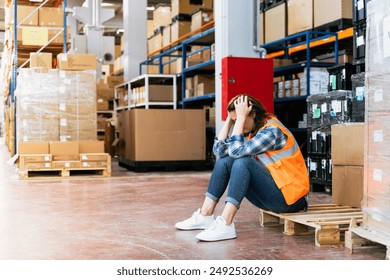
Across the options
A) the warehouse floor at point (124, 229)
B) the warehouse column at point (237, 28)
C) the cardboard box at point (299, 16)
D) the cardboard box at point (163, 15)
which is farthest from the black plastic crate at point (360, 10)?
the cardboard box at point (163, 15)

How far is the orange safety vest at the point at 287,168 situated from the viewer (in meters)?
3.57

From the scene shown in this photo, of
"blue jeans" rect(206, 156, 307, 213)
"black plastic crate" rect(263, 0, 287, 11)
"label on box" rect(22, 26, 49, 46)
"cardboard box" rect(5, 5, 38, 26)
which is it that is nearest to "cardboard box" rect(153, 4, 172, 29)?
"cardboard box" rect(5, 5, 38, 26)

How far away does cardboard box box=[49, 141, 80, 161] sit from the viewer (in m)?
8.40

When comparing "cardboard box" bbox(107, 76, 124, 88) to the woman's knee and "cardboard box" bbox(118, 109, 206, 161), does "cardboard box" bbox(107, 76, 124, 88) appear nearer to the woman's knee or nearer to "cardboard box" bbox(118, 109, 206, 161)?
"cardboard box" bbox(118, 109, 206, 161)

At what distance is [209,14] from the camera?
10.8m

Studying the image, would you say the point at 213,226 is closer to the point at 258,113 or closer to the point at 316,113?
the point at 258,113

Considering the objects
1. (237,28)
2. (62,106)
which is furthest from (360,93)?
(62,106)

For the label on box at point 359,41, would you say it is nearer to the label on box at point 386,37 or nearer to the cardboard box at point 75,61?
the label on box at point 386,37

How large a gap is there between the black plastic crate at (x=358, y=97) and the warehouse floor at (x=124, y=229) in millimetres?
920

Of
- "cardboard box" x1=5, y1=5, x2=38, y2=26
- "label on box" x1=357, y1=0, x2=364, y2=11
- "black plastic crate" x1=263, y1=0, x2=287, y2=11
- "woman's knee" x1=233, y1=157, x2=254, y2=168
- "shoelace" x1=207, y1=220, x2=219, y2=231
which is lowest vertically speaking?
"shoelace" x1=207, y1=220, x2=219, y2=231

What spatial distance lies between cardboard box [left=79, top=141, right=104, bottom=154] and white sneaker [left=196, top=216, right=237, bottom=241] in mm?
5357

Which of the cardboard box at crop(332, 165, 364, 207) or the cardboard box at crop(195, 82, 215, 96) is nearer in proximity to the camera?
the cardboard box at crop(332, 165, 364, 207)

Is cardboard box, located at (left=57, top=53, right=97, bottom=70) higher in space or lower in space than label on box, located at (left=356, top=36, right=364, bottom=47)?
higher

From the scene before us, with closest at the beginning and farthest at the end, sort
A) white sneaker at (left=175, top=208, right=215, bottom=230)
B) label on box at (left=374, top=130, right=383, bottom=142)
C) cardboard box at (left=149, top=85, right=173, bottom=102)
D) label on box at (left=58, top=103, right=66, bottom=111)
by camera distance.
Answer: label on box at (left=374, top=130, right=383, bottom=142), white sneaker at (left=175, top=208, right=215, bottom=230), label on box at (left=58, top=103, right=66, bottom=111), cardboard box at (left=149, top=85, right=173, bottom=102)
